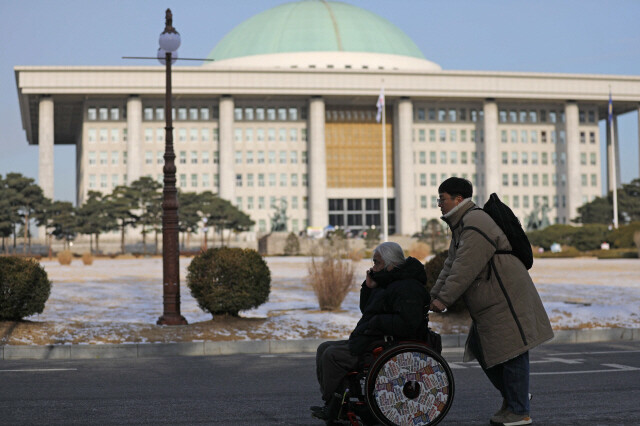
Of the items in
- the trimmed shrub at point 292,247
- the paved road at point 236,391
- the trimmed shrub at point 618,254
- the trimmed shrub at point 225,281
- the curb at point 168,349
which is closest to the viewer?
the paved road at point 236,391

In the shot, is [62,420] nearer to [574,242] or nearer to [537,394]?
[537,394]

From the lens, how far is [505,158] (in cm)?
11506

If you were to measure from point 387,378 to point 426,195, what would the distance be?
106 metres

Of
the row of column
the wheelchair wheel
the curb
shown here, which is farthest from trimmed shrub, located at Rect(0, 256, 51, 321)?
the row of column

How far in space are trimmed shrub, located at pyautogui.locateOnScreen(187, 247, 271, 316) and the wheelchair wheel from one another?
8818 millimetres

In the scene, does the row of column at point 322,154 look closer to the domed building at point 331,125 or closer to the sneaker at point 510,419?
the domed building at point 331,125

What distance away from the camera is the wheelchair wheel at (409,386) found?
563cm

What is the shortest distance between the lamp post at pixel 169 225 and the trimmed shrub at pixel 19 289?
2021 millimetres

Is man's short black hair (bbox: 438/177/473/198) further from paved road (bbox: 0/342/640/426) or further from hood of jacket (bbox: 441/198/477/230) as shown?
paved road (bbox: 0/342/640/426)

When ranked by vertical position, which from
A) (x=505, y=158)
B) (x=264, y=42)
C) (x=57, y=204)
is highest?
(x=264, y=42)

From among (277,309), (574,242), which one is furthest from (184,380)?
(574,242)

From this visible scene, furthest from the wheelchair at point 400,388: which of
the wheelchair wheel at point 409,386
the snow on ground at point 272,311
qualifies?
the snow on ground at point 272,311

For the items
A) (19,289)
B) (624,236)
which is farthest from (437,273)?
(624,236)

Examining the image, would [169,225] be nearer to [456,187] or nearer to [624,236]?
[456,187]
